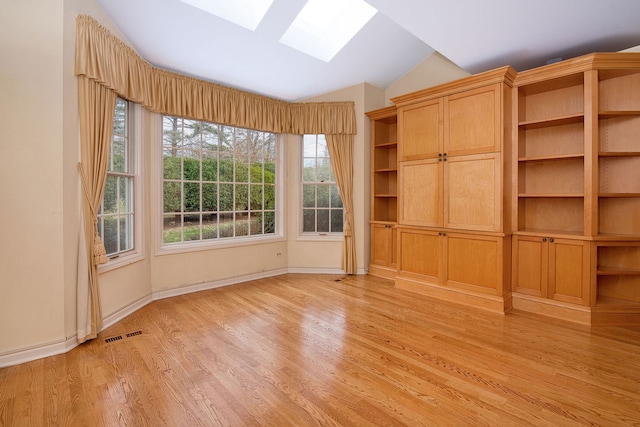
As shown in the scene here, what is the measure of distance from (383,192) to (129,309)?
12.1 feet

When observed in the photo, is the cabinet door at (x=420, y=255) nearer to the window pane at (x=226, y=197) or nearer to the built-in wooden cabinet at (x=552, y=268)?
the built-in wooden cabinet at (x=552, y=268)

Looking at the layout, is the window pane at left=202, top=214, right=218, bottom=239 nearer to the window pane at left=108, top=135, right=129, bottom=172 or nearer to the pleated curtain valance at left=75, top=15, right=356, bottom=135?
the window pane at left=108, top=135, right=129, bottom=172

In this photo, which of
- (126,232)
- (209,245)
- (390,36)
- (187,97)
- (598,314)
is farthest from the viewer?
(209,245)

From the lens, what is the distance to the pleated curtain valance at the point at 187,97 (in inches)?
99.9

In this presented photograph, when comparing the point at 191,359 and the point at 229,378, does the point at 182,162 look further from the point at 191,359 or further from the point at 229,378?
the point at 229,378

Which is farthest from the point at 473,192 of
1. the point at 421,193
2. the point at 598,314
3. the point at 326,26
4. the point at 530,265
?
the point at 326,26

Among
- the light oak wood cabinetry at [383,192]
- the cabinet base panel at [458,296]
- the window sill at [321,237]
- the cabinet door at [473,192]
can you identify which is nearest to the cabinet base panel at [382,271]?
the light oak wood cabinetry at [383,192]

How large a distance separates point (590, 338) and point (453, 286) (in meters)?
1.22

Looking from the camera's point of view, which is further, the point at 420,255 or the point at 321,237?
the point at 321,237

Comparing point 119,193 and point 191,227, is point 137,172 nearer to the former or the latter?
point 119,193

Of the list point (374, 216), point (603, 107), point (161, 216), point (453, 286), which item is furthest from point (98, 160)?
point (603, 107)

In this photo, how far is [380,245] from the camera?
4.62 meters

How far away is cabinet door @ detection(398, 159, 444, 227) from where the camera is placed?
366 centimetres

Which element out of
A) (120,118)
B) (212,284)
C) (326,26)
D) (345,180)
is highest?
(326,26)
